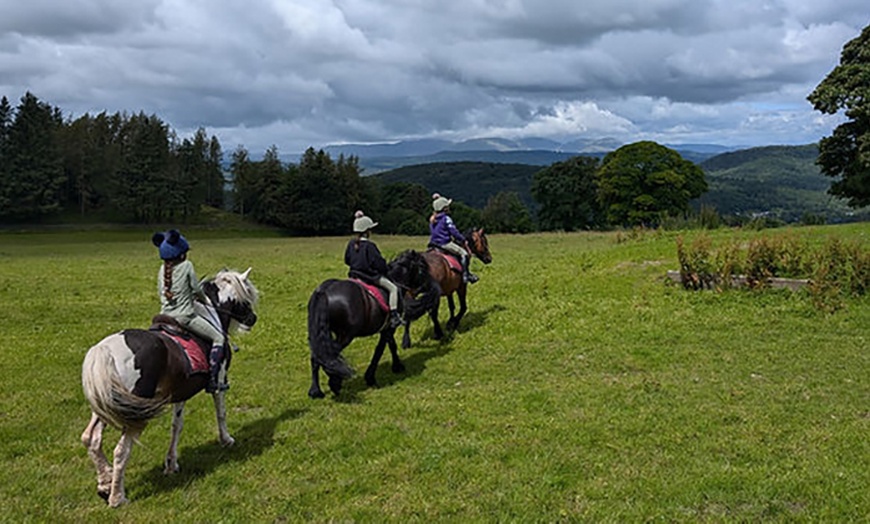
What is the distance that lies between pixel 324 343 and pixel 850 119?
4190 centimetres

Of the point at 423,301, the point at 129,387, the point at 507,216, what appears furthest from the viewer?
the point at 507,216

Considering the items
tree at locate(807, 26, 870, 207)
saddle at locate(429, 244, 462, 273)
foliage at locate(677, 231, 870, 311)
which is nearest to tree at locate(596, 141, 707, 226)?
tree at locate(807, 26, 870, 207)

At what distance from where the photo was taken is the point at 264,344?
690 inches

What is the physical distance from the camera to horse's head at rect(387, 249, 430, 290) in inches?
550

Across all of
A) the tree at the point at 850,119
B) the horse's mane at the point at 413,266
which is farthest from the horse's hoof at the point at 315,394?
the tree at the point at 850,119

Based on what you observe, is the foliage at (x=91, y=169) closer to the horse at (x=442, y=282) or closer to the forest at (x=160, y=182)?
the forest at (x=160, y=182)

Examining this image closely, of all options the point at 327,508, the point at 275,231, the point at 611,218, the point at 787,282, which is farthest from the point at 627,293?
the point at 275,231

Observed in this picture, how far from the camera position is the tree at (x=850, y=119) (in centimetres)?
3547

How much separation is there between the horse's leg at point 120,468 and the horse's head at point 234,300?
257 centimetres

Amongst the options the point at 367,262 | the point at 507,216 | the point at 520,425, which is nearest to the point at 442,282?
the point at 367,262

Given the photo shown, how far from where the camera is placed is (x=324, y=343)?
1112 cm

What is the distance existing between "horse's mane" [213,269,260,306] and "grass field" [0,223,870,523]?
2.26m

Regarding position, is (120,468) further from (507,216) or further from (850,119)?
(507,216)

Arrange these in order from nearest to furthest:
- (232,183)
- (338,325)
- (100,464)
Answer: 1. (100,464)
2. (338,325)
3. (232,183)
